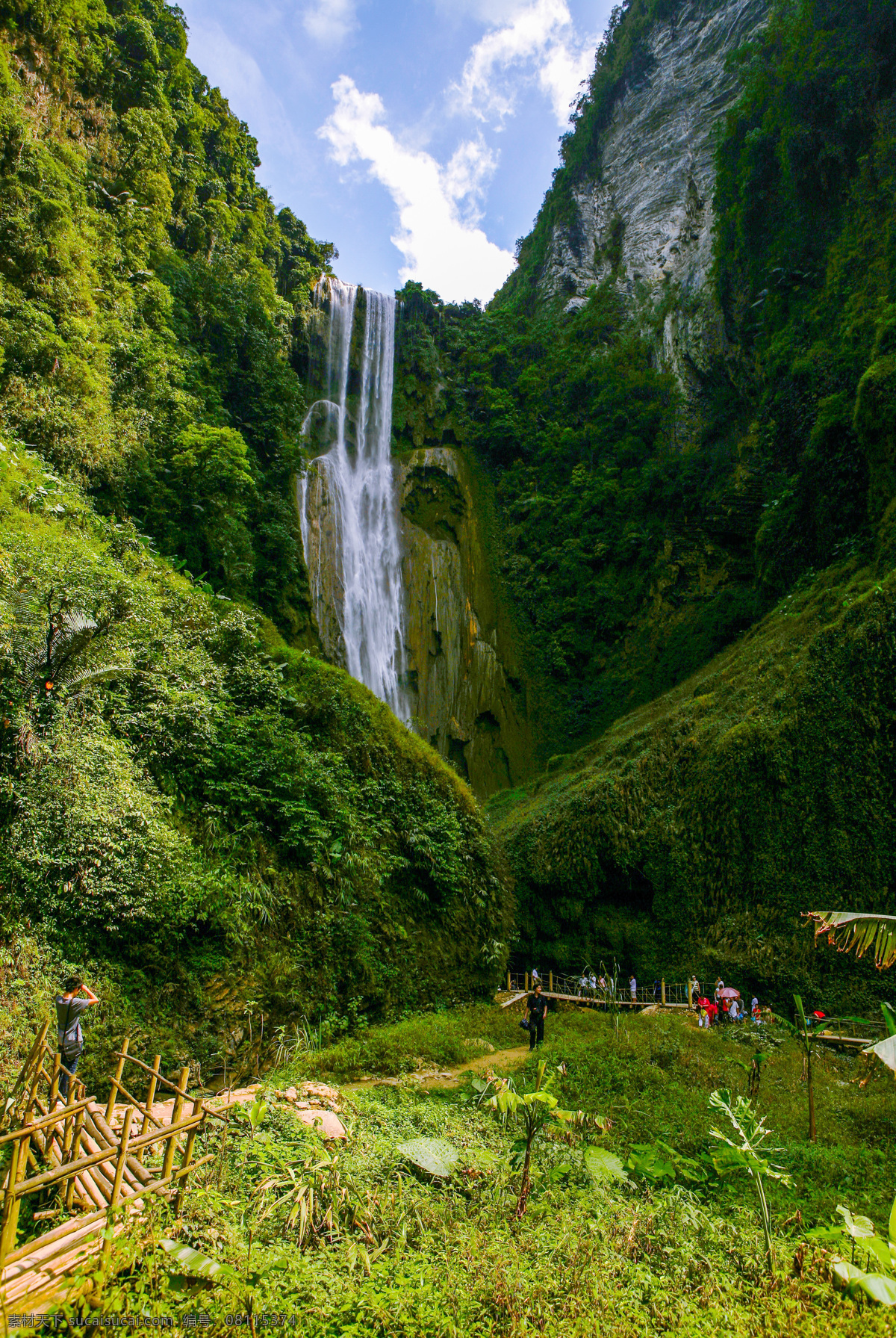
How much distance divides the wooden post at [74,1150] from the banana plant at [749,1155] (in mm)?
3433

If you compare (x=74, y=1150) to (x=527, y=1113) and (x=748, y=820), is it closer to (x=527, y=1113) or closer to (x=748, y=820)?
(x=527, y=1113)

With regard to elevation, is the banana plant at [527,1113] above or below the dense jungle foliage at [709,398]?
below

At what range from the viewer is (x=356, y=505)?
80.7 feet

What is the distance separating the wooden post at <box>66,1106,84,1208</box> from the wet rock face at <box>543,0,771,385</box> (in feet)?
90.3

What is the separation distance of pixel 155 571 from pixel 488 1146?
929cm

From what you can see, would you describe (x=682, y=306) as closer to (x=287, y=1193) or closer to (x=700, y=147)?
(x=700, y=147)

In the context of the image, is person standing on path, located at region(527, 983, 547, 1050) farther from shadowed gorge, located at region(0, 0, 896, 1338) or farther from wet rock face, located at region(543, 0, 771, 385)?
wet rock face, located at region(543, 0, 771, 385)

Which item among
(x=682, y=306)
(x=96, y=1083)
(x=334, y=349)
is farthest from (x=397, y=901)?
(x=682, y=306)

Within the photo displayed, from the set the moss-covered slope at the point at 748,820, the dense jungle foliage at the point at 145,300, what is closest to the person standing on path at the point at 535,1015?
the moss-covered slope at the point at 748,820

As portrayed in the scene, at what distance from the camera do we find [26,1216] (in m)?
3.36

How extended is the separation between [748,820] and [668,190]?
1268 inches

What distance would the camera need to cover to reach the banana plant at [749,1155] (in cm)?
340

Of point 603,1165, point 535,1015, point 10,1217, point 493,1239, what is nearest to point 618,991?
point 535,1015

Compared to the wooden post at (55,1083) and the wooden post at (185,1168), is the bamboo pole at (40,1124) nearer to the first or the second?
the wooden post at (55,1083)
